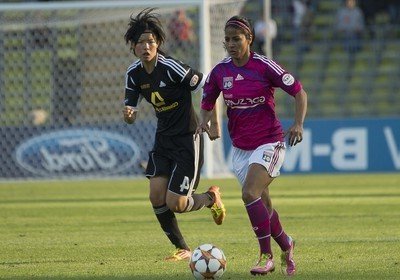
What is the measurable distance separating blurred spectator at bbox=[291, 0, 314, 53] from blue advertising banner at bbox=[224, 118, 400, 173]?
19.5ft

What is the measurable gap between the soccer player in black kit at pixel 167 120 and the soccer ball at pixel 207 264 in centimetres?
155

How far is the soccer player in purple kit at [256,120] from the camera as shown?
26.5 ft

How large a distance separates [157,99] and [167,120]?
207mm

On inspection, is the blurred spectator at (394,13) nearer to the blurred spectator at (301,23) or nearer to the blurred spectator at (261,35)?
the blurred spectator at (301,23)

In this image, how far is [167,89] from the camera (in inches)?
376

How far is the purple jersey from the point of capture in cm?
825

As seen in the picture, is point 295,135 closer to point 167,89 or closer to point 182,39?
point 167,89

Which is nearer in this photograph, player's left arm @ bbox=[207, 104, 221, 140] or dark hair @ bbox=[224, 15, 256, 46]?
dark hair @ bbox=[224, 15, 256, 46]

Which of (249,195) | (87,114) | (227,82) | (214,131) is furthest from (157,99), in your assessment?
(87,114)

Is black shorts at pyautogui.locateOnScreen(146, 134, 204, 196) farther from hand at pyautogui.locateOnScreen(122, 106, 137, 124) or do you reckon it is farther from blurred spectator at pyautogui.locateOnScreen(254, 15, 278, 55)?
blurred spectator at pyautogui.locateOnScreen(254, 15, 278, 55)

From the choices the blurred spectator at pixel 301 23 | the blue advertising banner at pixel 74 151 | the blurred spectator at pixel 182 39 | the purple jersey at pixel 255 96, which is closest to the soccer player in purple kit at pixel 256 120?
the purple jersey at pixel 255 96

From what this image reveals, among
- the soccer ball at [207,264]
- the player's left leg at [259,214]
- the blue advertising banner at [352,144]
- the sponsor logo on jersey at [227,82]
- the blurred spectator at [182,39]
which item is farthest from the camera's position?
the blue advertising banner at [352,144]

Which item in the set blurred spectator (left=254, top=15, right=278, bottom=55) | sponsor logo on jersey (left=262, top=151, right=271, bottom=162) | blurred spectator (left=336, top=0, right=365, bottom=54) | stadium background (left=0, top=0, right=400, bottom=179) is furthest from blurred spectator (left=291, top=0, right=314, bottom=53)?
sponsor logo on jersey (left=262, top=151, right=271, bottom=162)

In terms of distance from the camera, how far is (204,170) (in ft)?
63.4
